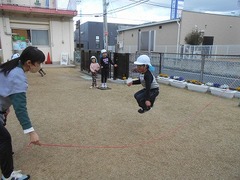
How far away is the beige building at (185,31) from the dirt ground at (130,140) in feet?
44.3

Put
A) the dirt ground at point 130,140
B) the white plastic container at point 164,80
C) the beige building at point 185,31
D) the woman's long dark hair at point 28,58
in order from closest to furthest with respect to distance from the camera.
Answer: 1. the woman's long dark hair at point 28,58
2. the dirt ground at point 130,140
3. the white plastic container at point 164,80
4. the beige building at point 185,31

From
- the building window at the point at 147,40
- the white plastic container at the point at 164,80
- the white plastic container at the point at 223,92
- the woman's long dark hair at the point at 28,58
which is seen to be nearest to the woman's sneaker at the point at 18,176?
the woman's long dark hair at the point at 28,58

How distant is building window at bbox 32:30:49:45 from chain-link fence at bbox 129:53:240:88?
9139 millimetres

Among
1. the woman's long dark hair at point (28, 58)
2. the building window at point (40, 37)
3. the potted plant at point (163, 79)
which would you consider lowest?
the potted plant at point (163, 79)

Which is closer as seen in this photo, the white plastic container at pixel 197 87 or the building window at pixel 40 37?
the white plastic container at pixel 197 87

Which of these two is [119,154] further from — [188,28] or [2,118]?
[188,28]

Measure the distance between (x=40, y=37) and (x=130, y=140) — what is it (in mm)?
14025

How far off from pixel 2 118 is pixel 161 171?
190 centimetres

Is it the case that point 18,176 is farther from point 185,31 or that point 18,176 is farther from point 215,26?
point 215,26

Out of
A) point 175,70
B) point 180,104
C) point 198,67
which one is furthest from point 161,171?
point 175,70

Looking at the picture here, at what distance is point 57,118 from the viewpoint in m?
4.45

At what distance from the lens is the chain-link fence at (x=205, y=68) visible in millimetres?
7652

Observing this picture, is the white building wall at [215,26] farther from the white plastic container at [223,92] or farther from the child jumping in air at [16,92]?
the child jumping in air at [16,92]

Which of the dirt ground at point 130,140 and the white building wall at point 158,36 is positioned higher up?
the white building wall at point 158,36
